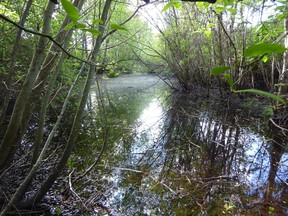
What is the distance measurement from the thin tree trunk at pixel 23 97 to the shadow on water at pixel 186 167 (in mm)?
718

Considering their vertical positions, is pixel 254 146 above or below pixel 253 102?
below

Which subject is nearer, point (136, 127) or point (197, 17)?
point (136, 127)

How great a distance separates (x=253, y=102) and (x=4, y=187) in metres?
7.72

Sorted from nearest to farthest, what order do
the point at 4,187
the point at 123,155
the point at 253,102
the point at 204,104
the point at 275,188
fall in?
the point at 4,187 < the point at 275,188 < the point at 123,155 < the point at 253,102 < the point at 204,104

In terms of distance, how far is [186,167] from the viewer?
3.54 meters

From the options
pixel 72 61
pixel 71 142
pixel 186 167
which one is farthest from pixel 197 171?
pixel 72 61

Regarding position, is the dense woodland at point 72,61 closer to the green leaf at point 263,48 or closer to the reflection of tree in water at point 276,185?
the green leaf at point 263,48

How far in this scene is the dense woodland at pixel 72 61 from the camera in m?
1.45

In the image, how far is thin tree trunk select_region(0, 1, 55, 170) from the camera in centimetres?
191

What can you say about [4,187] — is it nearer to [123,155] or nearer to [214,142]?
[123,155]

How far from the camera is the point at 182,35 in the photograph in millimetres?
8664

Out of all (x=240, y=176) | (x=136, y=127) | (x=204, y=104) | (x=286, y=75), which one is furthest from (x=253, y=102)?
(x=240, y=176)

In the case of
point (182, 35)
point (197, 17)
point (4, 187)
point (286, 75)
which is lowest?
point (4, 187)

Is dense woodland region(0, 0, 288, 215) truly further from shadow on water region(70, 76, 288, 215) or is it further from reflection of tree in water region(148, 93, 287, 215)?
reflection of tree in water region(148, 93, 287, 215)
